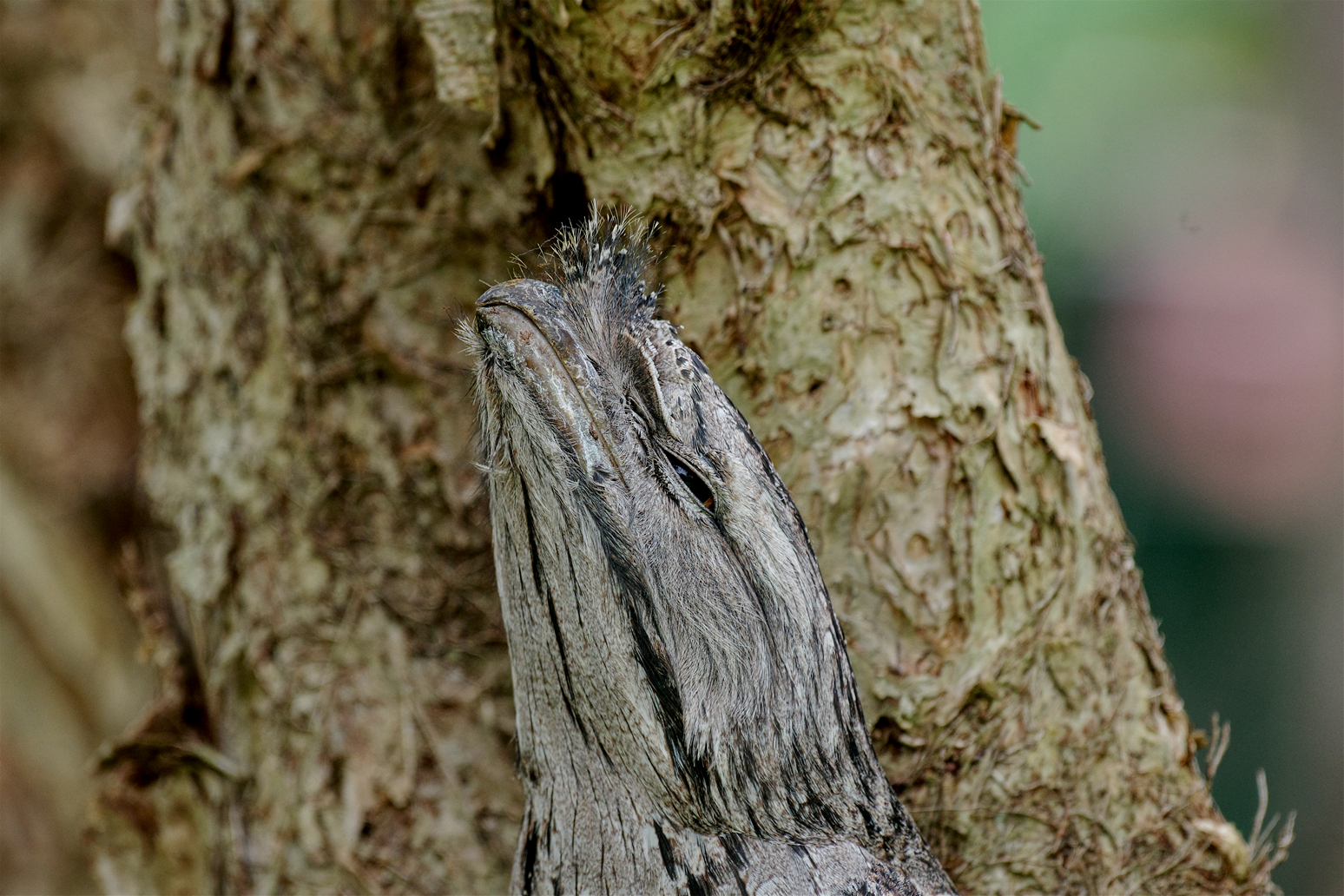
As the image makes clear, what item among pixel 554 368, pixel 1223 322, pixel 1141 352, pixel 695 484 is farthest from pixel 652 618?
pixel 1141 352

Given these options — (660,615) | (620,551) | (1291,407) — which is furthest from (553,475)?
(1291,407)

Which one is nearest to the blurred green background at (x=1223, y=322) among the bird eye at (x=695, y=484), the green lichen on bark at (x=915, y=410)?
the green lichen on bark at (x=915, y=410)

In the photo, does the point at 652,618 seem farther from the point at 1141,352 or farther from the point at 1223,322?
the point at 1141,352

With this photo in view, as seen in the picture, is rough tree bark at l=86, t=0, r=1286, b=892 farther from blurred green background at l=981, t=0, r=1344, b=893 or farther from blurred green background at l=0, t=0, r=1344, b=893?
blurred green background at l=981, t=0, r=1344, b=893

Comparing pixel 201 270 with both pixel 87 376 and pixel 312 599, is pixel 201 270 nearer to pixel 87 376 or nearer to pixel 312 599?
pixel 312 599

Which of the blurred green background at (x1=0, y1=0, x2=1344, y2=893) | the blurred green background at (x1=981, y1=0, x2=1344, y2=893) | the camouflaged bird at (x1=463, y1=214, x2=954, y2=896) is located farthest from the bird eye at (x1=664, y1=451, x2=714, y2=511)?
the blurred green background at (x1=981, y1=0, x2=1344, y2=893)

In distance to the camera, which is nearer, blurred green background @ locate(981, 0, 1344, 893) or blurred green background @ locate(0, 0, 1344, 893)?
blurred green background @ locate(0, 0, 1344, 893)

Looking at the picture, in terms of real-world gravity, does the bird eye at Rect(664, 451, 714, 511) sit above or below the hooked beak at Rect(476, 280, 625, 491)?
below
